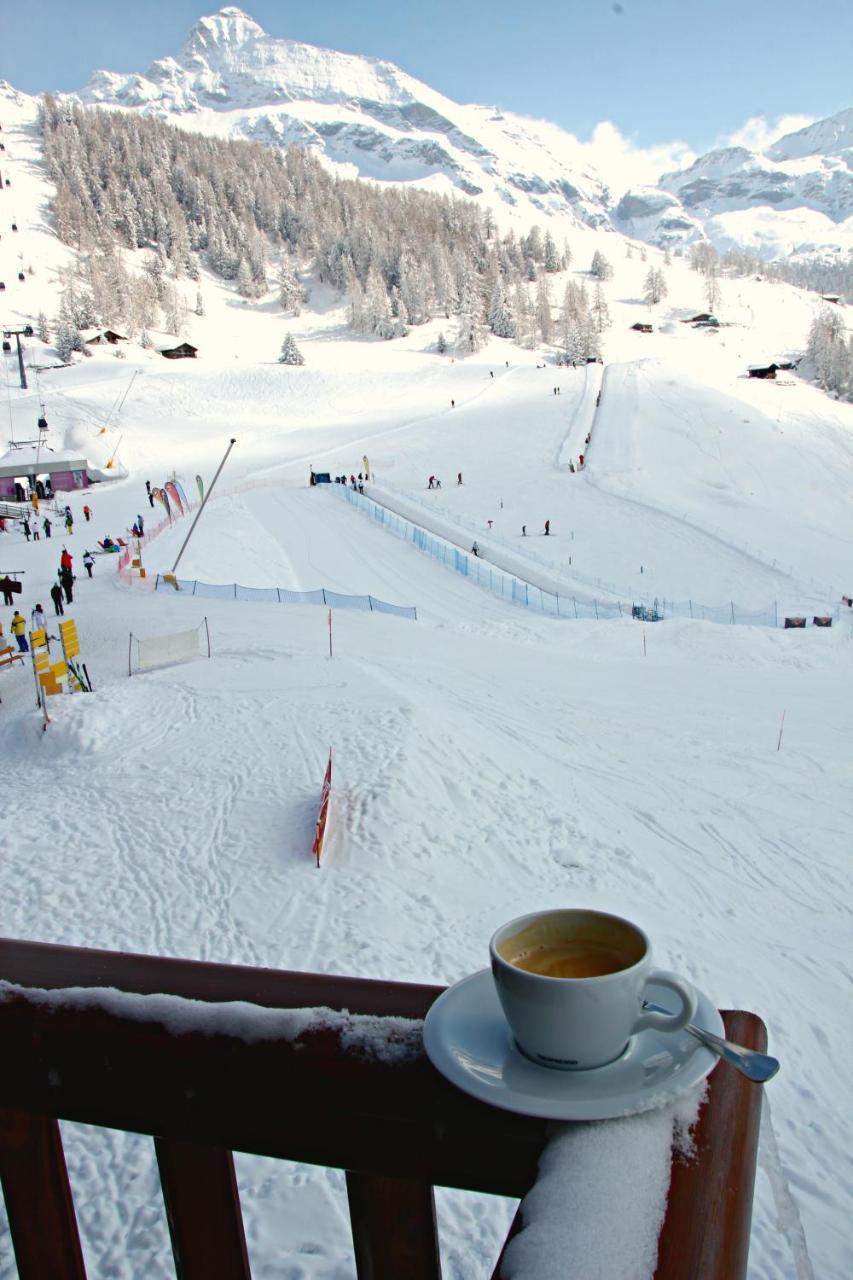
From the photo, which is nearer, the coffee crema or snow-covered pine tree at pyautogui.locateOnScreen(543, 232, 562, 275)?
the coffee crema

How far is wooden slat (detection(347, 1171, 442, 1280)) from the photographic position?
983mm

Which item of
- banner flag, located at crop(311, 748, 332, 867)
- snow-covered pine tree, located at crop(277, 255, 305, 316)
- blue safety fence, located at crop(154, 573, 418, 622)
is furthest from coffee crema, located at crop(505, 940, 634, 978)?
snow-covered pine tree, located at crop(277, 255, 305, 316)

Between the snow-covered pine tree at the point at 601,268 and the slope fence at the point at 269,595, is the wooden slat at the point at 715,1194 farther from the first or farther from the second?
the snow-covered pine tree at the point at 601,268

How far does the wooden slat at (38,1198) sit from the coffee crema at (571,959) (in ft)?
2.32

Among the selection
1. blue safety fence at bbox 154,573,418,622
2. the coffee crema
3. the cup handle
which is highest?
the cup handle

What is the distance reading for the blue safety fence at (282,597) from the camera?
73.3ft

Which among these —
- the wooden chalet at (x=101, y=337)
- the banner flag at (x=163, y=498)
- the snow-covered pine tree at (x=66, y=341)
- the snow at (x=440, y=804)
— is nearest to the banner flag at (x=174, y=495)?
the banner flag at (x=163, y=498)

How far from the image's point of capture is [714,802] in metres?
10.2

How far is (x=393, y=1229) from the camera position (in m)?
1.01

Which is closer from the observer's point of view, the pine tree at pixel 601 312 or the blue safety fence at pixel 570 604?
the blue safety fence at pixel 570 604

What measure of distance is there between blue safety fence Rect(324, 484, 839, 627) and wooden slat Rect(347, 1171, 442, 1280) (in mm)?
23244

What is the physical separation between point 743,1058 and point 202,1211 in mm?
739

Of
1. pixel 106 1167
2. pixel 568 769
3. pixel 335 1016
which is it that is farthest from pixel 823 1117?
pixel 568 769

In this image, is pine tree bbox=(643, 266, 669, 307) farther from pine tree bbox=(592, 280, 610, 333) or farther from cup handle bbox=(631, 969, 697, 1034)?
cup handle bbox=(631, 969, 697, 1034)
